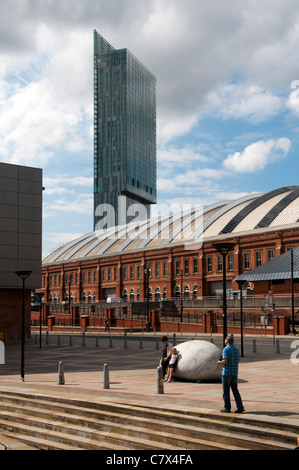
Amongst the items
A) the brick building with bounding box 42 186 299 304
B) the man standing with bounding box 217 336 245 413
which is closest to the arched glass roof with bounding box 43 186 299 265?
the brick building with bounding box 42 186 299 304

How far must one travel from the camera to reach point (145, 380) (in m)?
20.4

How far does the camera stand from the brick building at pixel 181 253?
7050 centimetres

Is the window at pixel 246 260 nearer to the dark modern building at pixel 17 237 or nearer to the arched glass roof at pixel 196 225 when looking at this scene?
the arched glass roof at pixel 196 225

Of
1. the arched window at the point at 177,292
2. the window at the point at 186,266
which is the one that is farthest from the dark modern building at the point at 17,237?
the arched window at the point at 177,292

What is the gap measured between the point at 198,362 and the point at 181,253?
6074 centimetres

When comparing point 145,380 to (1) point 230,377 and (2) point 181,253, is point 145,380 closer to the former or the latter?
(1) point 230,377

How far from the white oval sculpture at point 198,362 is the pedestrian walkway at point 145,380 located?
0.35 metres

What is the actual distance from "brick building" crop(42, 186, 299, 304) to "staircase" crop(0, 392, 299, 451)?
151ft

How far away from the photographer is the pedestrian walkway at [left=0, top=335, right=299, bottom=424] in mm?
14359

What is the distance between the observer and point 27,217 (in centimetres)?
4519

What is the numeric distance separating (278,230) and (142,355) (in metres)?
39.5

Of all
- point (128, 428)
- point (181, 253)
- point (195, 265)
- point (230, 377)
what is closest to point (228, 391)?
point (230, 377)

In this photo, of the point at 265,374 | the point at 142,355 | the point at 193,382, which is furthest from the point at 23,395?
the point at 142,355

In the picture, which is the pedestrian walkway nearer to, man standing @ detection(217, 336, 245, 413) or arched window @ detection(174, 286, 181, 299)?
man standing @ detection(217, 336, 245, 413)
